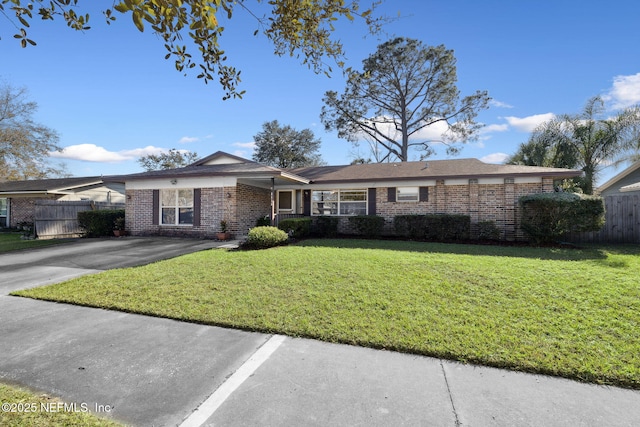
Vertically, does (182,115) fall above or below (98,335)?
above

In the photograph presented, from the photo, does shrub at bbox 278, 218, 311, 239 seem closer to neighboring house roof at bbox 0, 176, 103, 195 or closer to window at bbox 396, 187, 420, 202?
window at bbox 396, 187, 420, 202

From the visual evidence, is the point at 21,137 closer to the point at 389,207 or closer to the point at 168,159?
the point at 168,159

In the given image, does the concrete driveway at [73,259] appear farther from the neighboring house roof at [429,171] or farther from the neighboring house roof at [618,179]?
the neighboring house roof at [618,179]

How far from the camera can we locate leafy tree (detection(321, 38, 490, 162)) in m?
22.0

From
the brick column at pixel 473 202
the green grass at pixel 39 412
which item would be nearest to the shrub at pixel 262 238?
the green grass at pixel 39 412

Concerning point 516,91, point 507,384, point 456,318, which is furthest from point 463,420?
point 516,91

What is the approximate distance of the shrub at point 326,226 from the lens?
13.4 meters

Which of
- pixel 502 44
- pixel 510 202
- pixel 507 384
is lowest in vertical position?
pixel 507 384

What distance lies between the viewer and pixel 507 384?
269 centimetres

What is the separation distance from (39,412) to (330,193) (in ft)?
44.0

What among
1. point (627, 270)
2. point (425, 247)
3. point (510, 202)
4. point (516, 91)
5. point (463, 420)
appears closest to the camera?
point (463, 420)

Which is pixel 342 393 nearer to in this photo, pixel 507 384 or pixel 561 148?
pixel 507 384

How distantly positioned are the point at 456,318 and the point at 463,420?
6.48ft

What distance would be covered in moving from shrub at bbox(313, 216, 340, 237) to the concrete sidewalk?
385 inches
